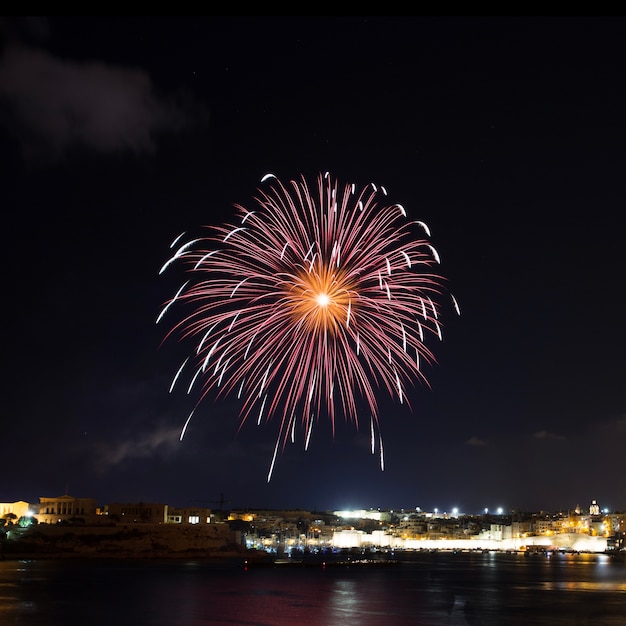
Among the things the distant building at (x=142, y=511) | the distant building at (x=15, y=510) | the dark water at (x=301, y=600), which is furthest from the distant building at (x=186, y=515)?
the dark water at (x=301, y=600)

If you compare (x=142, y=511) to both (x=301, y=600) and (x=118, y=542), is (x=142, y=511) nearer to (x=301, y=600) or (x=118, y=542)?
(x=118, y=542)

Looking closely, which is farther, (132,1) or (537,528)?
(537,528)

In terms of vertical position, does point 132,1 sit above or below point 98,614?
above

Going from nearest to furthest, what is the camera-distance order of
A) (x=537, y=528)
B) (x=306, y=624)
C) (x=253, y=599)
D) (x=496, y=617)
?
(x=306, y=624) → (x=496, y=617) → (x=253, y=599) → (x=537, y=528)

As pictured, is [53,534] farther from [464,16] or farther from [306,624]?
[464,16]

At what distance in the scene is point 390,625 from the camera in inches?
1228

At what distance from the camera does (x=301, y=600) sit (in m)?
42.9

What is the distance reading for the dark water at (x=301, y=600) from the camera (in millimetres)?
32656

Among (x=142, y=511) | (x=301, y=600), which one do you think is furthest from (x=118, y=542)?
(x=301, y=600)

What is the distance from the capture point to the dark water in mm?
32656

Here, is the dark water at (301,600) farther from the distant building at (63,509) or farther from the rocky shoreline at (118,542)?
the distant building at (63,509)

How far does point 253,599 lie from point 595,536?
113156 mm

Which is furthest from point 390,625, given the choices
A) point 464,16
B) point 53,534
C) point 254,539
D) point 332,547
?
point 332,547

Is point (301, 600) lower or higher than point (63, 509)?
lower
